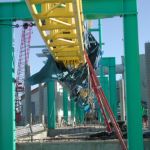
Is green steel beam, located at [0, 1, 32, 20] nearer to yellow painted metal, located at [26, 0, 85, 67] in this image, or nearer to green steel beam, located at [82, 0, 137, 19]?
yellow painted metal, located at [26, 0, 85, 67]

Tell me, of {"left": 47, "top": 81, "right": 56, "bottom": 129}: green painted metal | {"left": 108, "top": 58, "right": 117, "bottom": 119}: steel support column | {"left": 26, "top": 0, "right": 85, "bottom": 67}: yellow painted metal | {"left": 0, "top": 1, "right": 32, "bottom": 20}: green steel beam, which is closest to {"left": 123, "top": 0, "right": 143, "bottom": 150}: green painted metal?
{"left": 26, "top": 0, "right": 85, "bottom": 67}: yellow painted metal

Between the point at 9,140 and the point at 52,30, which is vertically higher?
the point at 52,30

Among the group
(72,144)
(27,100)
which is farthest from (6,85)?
(27,100)

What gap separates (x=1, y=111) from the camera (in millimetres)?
17125

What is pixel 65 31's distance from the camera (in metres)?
16.4

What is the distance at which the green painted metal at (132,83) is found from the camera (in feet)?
54.0

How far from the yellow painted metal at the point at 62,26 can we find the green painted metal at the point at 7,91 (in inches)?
61.5

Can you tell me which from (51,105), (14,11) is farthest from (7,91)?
(51,105)

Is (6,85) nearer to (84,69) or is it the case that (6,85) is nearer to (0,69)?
(0,69)

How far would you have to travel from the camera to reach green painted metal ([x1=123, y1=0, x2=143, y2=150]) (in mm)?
16453

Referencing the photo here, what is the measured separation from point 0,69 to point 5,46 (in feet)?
2.91

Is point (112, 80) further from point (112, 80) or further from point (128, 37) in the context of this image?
point (128, 37)

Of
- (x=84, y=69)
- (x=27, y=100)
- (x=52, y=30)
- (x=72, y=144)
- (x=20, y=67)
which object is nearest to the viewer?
(x=52, y=30)

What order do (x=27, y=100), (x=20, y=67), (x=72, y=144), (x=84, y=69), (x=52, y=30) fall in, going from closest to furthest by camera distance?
(x=52, y=30) → (x=72, y=144) → (x=84, y=69) → (x=27, y=100) → (x=20, y=67)
